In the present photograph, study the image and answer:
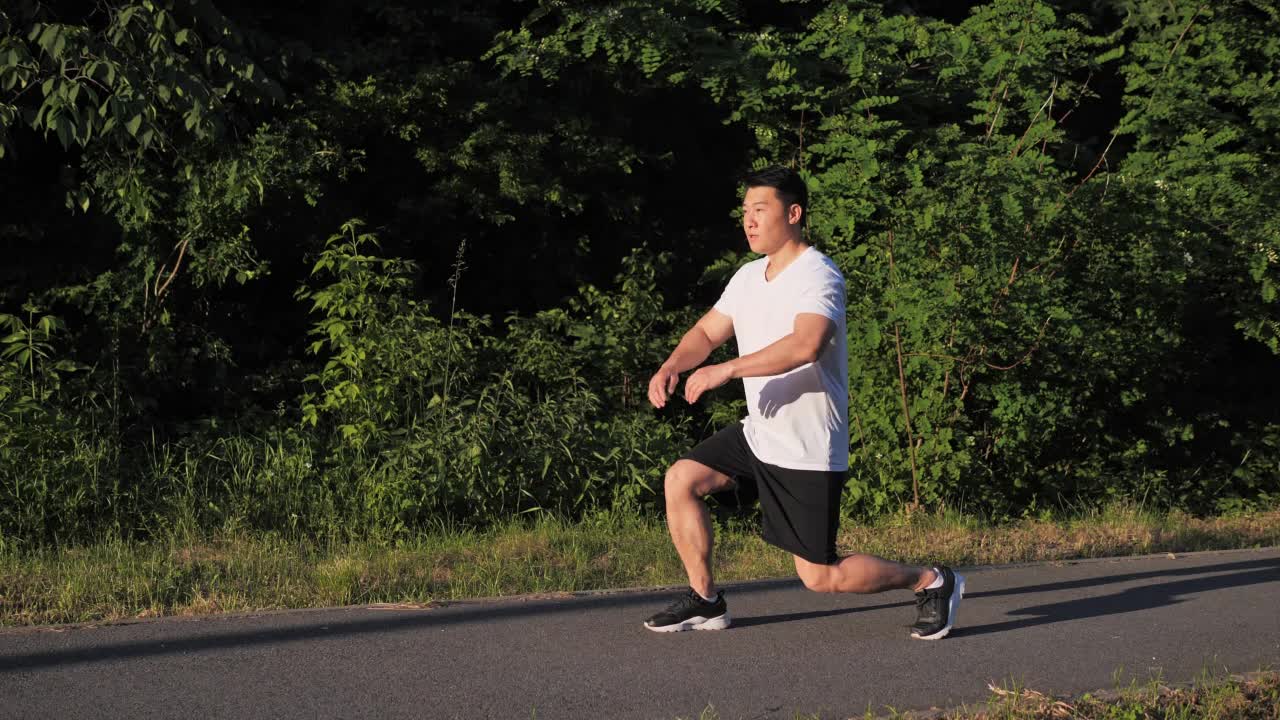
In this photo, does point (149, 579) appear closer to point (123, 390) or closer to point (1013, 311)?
point (123, 390)

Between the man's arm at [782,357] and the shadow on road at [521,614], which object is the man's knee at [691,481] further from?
the shadow on road at [521,614]

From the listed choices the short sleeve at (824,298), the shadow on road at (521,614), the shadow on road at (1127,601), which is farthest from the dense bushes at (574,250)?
the short sleeve at (824,298)

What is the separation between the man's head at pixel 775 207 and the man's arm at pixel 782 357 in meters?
0.40

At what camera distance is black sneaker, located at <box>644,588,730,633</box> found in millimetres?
5547

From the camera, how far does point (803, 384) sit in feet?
17.3

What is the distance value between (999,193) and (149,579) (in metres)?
6.00

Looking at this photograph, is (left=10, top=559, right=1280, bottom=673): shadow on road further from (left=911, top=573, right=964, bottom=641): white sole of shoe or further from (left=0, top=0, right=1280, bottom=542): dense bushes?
(left=0, top=0, right=1280, bottom=542): dense bushes

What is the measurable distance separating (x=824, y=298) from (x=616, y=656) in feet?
5.21

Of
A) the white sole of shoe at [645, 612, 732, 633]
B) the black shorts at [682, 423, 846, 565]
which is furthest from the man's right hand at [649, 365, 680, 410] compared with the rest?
the white sole of shoe at [645, 612, 732, 633]

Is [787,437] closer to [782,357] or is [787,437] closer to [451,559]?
[782,357]

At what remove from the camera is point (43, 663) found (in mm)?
4844

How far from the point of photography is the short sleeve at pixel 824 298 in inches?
203

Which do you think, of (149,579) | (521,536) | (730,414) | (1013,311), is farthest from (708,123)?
(149,579)

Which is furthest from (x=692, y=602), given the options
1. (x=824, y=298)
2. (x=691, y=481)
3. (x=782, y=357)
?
(x=824, y=298)
